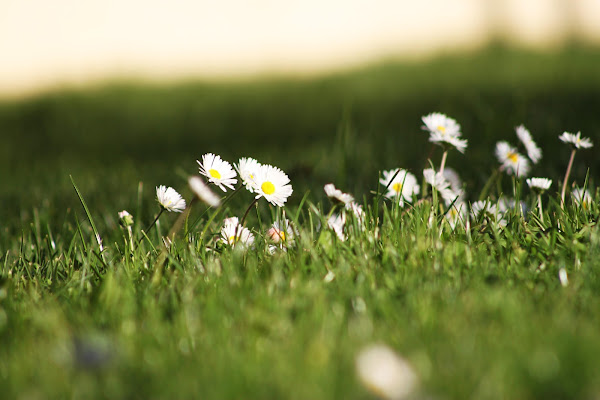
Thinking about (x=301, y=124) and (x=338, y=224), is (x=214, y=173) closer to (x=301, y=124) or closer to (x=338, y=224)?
(x=338, y=224)

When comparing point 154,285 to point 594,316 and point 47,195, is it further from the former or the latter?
point 47,195

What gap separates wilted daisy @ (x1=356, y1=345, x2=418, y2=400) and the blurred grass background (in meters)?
0.95

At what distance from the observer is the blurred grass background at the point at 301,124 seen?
2670 millimetres

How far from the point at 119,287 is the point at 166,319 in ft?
0.58

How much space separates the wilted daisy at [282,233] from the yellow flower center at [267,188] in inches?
5.0

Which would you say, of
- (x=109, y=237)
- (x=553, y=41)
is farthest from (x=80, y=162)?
(x=553, y=41)

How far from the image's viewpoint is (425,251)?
1358mm

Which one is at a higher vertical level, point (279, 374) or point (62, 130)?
point (279, 374)

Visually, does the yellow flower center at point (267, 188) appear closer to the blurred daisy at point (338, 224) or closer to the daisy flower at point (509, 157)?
the blurred daisy at point (338, 224)

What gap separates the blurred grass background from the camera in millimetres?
2670

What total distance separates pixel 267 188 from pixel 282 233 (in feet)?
0.75

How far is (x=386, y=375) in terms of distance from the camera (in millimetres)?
763

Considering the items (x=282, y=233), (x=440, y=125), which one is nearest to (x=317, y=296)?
(x=282, y=233)

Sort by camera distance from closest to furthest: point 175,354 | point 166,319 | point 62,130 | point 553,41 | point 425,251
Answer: point 175,354
point 166,319
point 425,251
point 62,130
point 553,41
